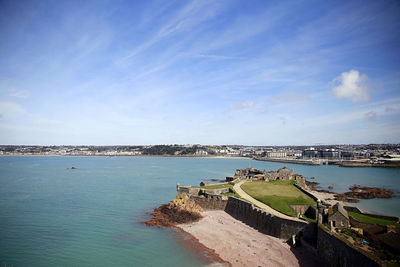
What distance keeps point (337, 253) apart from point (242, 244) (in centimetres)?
680

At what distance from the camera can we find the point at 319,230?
1584cm

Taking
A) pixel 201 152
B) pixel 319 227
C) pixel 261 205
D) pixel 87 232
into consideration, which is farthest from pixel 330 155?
pixel 87 232

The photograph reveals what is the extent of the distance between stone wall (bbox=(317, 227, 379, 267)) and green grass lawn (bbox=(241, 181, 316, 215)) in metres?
5.24

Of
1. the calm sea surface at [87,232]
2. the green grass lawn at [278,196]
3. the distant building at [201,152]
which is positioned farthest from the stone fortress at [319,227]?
the distant building at [201,152]

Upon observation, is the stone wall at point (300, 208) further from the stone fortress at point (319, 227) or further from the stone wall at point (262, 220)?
the stone wall at point (262, 220)

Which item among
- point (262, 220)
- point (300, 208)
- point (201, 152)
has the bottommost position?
point (262, 220)

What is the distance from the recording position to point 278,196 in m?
26.1

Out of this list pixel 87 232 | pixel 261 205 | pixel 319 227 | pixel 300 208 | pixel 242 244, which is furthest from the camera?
pixel 261 205

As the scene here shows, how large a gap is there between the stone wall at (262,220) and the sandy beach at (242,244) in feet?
1.69

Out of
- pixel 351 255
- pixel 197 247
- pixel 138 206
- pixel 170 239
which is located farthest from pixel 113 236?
pixel 351 255

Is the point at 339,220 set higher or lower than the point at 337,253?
higher

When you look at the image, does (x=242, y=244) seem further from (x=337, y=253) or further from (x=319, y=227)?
(x=337, y=253)

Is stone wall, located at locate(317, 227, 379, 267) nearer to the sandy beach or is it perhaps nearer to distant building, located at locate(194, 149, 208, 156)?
the sandy beach

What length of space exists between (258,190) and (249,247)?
13282 millimetres
